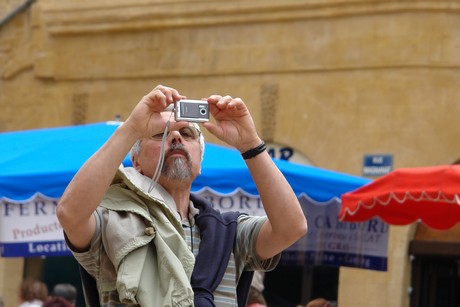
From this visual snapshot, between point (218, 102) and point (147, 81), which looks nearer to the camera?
point (218, 102)

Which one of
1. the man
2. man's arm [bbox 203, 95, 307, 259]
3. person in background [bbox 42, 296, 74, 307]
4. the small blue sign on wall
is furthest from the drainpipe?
man's arm [bbox 203, 95, 307, 259]

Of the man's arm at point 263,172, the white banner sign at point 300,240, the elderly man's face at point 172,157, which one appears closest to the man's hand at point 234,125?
the man's arm at point 263,172

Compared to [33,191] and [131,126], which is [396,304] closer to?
[33,191]

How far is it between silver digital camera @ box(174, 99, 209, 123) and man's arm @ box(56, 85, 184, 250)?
27 mm

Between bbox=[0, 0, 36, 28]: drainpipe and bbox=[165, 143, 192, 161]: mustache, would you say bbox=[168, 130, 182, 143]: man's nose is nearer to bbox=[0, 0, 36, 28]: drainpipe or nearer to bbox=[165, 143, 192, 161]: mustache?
bbox=[165, 143, 192, 161]: mustache

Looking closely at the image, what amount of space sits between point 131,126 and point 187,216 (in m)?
0.49

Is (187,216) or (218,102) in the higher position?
(218,102)

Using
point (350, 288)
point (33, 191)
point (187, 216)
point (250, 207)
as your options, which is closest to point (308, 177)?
point (250, 207)

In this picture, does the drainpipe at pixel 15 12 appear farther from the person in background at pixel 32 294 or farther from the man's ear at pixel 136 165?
the man's ear at pixel 136 165

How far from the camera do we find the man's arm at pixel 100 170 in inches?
147

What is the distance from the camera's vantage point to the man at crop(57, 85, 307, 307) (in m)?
3.77

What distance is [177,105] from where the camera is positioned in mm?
3809

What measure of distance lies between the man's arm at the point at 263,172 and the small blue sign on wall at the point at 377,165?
9.90m

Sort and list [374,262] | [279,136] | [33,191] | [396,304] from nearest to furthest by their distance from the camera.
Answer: [33,191]
[374,262]
[396,304]
[279,136]
